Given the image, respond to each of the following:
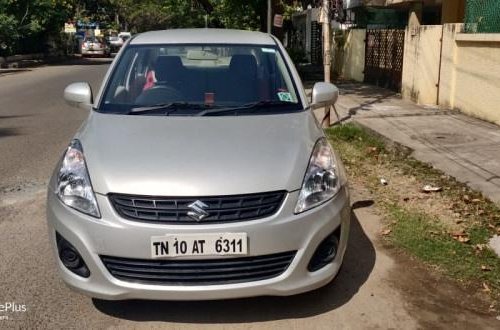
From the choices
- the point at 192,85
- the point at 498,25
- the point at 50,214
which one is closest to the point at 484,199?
the point at 192,85

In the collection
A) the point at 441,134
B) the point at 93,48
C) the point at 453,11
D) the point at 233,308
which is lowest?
the point at 93,48

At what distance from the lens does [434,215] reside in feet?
17.1

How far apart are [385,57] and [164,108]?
43.5 feet

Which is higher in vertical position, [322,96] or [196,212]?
[322,96]

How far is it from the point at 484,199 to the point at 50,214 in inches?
158

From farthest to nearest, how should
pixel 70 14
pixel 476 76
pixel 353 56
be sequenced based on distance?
pixel 70 14 → pixel 353 56 → pixel 476 76

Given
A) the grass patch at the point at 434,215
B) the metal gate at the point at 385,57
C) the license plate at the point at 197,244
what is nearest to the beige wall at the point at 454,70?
the metal gate at the point at 385,57

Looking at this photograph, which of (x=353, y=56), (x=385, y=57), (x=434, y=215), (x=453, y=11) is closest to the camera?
(x=434, y=215)

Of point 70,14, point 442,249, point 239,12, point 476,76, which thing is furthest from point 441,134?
point 70,14

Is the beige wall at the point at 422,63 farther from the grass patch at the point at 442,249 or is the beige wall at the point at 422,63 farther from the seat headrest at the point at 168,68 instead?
the seat headrest at the point at 168,68

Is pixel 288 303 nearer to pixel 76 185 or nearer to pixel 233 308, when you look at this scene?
pixel 233 308

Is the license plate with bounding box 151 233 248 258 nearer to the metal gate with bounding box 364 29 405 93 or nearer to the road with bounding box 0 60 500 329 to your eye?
the road with bounding box 0 60 500 329

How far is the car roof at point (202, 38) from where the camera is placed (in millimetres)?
4641

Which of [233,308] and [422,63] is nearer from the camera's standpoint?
[233,308]
